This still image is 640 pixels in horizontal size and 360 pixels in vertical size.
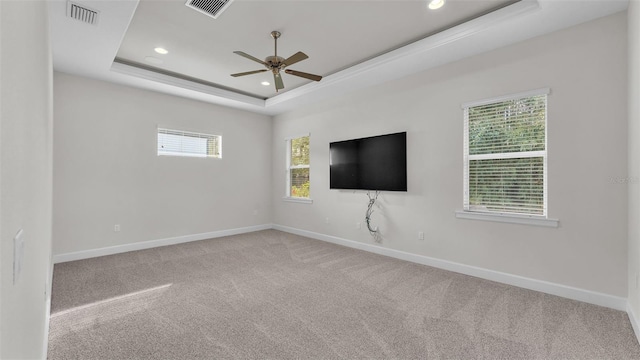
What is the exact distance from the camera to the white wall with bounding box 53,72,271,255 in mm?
4160

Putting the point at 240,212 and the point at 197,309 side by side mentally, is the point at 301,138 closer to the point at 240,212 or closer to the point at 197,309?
the point at 240,212

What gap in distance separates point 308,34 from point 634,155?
11.0ft

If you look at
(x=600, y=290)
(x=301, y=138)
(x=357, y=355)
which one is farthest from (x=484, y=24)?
(x=301, y=138)

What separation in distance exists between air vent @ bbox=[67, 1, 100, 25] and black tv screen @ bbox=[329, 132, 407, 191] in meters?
3.60

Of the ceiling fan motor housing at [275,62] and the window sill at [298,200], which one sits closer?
the ceiling fan motor housing at [275,62]

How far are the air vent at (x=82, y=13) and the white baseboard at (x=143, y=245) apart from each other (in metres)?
3.27

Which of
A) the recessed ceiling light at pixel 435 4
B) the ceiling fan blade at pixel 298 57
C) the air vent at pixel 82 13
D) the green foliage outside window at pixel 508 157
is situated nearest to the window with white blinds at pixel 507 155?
the green foliage outside window at pixel 508 157

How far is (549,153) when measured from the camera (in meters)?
3.03

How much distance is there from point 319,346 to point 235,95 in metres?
4.74

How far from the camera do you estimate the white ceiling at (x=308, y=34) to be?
2.78 m

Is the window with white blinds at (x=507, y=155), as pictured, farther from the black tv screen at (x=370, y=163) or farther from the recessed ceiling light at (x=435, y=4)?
the recessed ceiling light at (x=435, y=4)

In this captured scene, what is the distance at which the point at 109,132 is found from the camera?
14.8 ft

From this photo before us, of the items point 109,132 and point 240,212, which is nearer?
point 109,132

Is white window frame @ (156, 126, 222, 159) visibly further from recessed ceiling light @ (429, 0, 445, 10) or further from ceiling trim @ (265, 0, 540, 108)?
recessed ceiling light @ (429, 0, 445, 10)
